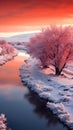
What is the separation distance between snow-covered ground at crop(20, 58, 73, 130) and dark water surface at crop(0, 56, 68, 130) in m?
0.58

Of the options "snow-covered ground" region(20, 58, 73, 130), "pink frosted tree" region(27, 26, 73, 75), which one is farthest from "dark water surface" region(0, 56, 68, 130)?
"pink frosted tree" region(27, 26, 73, 75)

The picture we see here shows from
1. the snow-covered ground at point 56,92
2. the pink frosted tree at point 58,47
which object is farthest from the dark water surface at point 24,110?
the pink frosted tree at point 58,47

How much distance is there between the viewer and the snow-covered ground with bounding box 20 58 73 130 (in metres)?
22.9

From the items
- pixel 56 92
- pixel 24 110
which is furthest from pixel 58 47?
pixel 24 110

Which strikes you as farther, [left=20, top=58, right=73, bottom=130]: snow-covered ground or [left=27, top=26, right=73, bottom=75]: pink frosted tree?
[left=27, top=26, right=73, bottom=75]: pink frosted tree

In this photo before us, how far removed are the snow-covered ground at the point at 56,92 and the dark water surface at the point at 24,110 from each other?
1.90 ft

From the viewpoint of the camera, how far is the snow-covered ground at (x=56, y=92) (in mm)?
22875

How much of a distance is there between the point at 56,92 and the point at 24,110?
6.12m

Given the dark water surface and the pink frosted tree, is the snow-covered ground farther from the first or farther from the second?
the pink frosted tree

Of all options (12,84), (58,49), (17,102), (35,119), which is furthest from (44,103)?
(58,49)

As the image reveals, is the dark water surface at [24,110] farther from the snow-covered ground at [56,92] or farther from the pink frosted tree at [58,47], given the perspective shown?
the pink frosted tree at [58,47]

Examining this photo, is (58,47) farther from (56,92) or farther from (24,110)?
(24,110)

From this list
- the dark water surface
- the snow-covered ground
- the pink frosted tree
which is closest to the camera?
the dark water surface

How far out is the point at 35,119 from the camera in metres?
22.5
